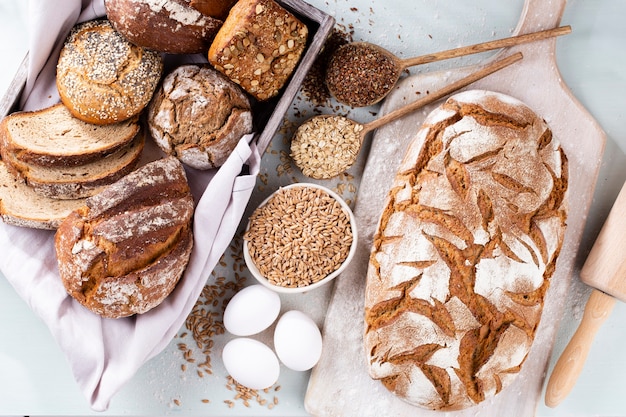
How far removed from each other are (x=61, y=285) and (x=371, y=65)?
4.10 ft

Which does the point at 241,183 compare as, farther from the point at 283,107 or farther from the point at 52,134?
the point at 52,134

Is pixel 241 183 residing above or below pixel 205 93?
below

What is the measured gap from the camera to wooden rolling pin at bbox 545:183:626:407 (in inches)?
76.1

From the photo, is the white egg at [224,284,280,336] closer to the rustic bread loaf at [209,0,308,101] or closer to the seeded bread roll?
the rustic bread loaf at [209,0,308,101]

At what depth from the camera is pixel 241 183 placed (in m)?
1.75

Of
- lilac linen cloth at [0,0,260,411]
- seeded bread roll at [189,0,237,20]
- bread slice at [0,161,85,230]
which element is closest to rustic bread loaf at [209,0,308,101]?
seeded bread roll at [189,0,237,20]

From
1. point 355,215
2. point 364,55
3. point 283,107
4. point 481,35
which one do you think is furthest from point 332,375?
point 481,35

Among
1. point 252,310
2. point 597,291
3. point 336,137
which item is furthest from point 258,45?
point 597,291

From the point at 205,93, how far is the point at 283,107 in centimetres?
24

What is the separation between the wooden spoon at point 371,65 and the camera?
75.6 inches

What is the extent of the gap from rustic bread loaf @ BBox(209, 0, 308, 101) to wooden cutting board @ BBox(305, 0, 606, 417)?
475mm

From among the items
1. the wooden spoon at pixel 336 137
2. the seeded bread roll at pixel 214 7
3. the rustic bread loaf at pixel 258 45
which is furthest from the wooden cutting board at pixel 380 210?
the seeded bread roll at pixel 214 7

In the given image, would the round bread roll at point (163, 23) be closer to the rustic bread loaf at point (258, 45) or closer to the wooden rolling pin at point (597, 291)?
the rustic bread loaf at point (258, 45)

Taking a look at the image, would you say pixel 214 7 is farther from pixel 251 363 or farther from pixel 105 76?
pixel 251 363
